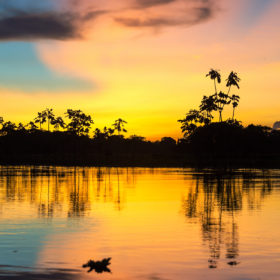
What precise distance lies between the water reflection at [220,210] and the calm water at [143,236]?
0.04m

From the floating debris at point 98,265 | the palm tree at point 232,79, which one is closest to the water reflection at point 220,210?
the floating debris at point 98,265

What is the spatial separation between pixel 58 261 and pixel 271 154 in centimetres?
13559

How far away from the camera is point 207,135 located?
136m

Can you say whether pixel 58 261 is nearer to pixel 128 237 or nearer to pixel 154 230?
pixel 128 237

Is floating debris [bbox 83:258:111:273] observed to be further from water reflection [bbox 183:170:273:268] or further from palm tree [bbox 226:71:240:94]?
palm tree [bbox 226:71:240:94]

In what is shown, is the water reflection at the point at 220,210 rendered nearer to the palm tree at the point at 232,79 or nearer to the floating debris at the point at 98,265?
the floating debris at the point at 98,265

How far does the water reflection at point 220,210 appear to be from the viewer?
58.0ft

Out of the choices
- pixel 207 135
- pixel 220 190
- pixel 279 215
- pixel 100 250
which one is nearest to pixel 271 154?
pixel 207 135

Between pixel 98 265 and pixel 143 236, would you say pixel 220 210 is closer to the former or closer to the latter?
pixel 143 236

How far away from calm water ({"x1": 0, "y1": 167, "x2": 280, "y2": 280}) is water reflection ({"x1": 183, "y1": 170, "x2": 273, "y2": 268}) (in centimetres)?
4

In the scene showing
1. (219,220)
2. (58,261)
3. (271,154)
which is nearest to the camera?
(58,261)

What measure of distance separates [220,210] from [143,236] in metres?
9.27

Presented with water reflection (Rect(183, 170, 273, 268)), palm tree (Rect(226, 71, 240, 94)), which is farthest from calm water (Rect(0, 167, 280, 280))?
palm tree (Rect(226, 71, 240, 94))

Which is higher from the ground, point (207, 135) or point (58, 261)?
point (207, 135)
